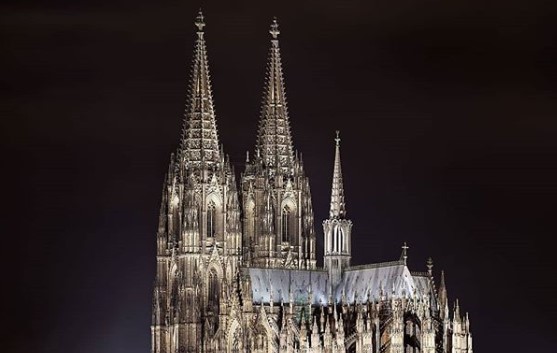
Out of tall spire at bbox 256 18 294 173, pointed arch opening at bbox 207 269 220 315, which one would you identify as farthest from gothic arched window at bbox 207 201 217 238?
tall spire at bbox 256 18 294 173

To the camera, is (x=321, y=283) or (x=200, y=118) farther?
(x=200, y=118)

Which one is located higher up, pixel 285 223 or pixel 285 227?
pixel 285 223

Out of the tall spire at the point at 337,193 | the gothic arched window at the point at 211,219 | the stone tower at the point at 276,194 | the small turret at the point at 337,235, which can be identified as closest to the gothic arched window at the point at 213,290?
the gothic arched window at the point at 211,219

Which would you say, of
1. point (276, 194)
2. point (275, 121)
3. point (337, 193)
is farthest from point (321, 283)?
point (275, 121)

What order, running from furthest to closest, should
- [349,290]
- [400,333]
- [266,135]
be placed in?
[266,135] → [349,290] → [400,333]

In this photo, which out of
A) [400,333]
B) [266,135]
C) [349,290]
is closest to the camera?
[400,333]

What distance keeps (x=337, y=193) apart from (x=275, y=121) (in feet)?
19.3

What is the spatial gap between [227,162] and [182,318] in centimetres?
712

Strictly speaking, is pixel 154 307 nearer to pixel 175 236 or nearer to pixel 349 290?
pixel 175 236

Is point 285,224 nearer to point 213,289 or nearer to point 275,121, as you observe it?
point 275,121

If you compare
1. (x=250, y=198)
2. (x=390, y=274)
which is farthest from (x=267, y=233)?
(x=390, y=274)

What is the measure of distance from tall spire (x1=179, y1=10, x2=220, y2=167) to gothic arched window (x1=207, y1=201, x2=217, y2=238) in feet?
5.90

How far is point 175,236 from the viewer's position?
297 ft

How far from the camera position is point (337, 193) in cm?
8862
